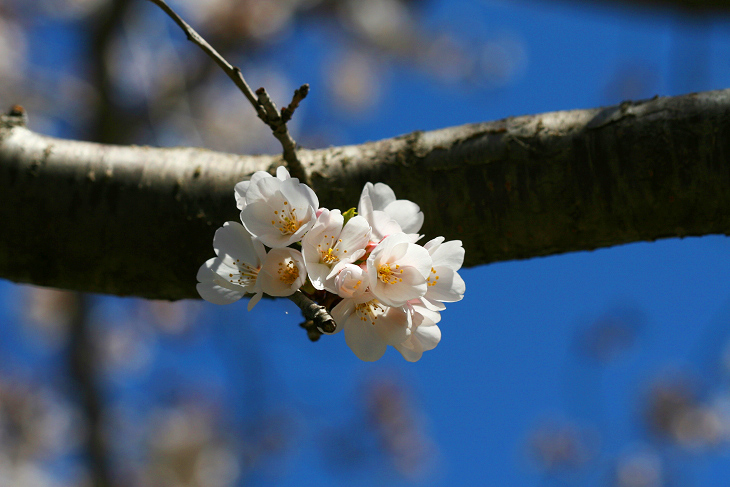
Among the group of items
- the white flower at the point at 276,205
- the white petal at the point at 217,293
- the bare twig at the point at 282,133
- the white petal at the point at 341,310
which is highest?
the bare twig at the point at 282,133

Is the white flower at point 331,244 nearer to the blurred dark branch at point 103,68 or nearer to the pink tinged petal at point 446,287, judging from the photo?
the pink tinged petal at point 446,287

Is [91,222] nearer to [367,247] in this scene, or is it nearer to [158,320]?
[367,247]

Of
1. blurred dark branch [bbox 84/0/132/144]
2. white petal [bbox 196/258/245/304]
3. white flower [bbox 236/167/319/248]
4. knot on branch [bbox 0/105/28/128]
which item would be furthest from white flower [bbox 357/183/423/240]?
blurred dark branch [bbox 84/0/132/144]

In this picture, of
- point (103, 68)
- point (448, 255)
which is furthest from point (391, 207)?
point (103, 68)

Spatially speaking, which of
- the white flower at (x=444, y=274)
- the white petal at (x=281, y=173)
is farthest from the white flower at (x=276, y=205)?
the white flower at (x=444, y=274)

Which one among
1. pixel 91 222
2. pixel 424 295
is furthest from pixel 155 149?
pixel 424 295

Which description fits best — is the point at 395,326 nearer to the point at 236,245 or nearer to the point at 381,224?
the point at 381,224
